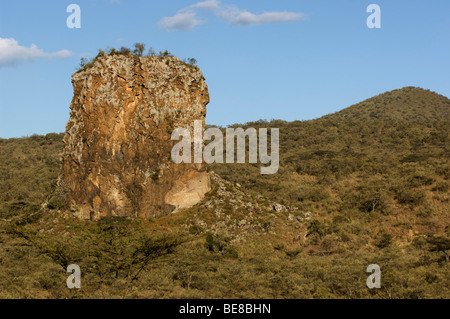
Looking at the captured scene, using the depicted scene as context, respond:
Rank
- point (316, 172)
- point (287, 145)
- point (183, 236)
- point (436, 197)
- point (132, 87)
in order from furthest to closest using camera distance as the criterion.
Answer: point (287, 145)
point (316, 172)
point (436, 197)
point (132, 87)
point (183, 236)

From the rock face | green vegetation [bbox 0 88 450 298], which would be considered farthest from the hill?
the rock face

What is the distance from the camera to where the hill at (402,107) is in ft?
368

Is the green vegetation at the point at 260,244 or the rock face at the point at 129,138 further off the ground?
the rock face at the point at 129,138

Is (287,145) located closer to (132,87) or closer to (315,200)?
(315,200)

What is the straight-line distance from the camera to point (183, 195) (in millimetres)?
33812

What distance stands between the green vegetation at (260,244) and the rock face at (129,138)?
1312 mm

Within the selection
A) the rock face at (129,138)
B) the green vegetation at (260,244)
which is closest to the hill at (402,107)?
the green vegetation at (260,244)

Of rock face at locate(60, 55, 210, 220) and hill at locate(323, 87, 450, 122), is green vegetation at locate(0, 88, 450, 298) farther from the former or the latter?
hill at locate(323, 87, 450, 122)

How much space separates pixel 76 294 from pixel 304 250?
14.8 m

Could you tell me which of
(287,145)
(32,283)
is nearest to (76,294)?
(32,283)

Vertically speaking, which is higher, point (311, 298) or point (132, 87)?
point (132, 87)

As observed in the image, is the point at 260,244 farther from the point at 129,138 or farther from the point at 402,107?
the point at 402,107

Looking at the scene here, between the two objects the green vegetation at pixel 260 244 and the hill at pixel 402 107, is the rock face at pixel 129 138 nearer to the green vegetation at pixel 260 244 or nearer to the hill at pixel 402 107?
the green vegetation at pixel 260 244
